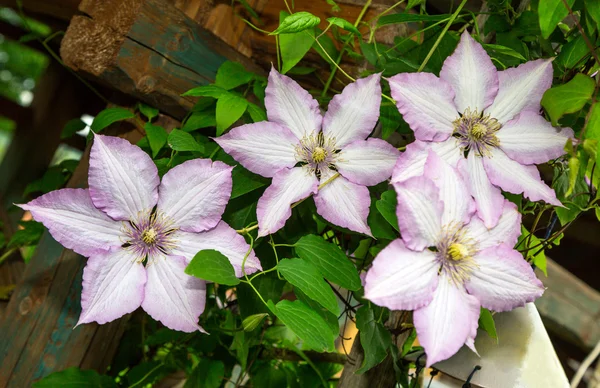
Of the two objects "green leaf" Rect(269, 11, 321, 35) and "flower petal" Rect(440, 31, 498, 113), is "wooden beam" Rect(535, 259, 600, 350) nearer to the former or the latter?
"flower petal" Rect(440, 31, 498, 113)

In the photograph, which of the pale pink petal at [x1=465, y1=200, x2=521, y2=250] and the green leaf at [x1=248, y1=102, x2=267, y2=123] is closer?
the pale pink petal at [x1=465, y1=200, x2=521, y2=250]

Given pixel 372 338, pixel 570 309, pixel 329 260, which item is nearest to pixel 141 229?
pixel 329 260

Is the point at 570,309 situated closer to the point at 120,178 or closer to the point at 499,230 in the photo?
the point at 499,230

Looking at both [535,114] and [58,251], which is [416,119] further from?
[58,251]

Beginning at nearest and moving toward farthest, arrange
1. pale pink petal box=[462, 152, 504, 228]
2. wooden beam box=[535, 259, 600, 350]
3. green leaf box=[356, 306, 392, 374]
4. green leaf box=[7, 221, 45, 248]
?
pale pink petal box=[462, 152, 504, 228] → green leaf box=[356, 306, 392, 374] → green leaf box=[7, 221, 45, 248] → wooden beam box=[535, 259, 600, 350]

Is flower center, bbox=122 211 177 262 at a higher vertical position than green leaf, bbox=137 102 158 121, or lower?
higher

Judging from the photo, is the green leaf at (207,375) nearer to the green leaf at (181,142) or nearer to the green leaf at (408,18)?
the green leaf at (181,142)

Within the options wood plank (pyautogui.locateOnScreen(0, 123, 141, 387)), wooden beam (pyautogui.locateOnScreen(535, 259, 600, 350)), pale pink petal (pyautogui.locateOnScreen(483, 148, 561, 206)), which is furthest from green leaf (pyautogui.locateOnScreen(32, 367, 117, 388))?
wooden beam (pyautogui.locateOnScreen(535, 259, 600, 350))
